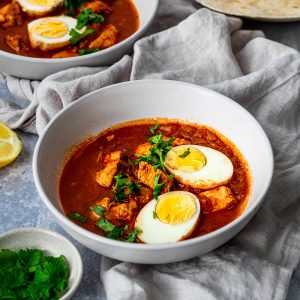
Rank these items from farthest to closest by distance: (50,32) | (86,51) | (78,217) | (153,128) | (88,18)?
(88,18)
(50,32)
(86,51)
(153,128)
(78,217)

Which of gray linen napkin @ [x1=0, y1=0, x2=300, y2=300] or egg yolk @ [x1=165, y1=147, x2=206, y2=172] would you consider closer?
gray linen napkin @ [x1=0, y1=0, x2=300, y2=300]

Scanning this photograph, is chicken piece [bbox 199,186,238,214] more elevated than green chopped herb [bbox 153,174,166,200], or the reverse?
green chopped herb [bbox 153,174,166,200]

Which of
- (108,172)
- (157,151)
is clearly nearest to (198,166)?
(157,151)

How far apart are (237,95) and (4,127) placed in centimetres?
149

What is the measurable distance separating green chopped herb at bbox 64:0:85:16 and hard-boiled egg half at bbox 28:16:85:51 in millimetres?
140

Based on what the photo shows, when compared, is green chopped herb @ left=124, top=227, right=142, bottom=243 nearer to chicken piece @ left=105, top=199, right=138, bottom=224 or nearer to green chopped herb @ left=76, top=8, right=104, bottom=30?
chicken piece @ left=105, top=199, right=138, bottom=224

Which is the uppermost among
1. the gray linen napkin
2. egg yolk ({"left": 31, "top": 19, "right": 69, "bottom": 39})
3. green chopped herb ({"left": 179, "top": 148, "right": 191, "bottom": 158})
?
green chopped herb ({"left": 179, "top": 148, "right": 191, "bottom": 158})

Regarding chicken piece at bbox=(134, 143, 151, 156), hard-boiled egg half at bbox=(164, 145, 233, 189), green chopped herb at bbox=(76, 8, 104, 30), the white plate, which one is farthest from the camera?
the white plate

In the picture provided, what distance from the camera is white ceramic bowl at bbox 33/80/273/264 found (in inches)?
134

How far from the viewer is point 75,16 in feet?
17.5

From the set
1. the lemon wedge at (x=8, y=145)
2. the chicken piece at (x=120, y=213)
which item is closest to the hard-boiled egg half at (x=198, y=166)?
the chicken piece at (x=120, y=213)

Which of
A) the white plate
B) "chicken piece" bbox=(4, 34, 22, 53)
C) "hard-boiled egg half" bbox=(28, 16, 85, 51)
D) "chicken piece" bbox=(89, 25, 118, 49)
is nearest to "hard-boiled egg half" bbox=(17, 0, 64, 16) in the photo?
"hard-boiled egg half" bbox=(28, 16, 85, 51)

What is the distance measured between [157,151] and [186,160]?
172 mm

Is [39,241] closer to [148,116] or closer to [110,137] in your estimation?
[110,137]
